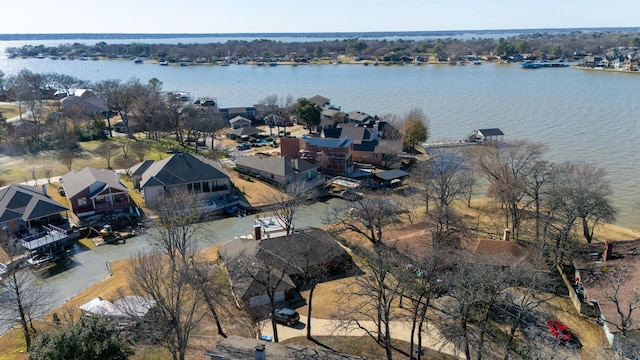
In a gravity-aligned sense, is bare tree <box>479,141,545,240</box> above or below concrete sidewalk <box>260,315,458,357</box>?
above

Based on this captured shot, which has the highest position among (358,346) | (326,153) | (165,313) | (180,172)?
(326,153)

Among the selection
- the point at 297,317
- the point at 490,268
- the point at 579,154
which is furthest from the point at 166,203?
the point at 579,154

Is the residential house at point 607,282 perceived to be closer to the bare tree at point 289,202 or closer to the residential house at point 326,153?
the bare tree at point 289,202

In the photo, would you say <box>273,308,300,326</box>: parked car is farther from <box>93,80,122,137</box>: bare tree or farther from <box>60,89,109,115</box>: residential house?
<box>60,89,109,115</box>: residential house

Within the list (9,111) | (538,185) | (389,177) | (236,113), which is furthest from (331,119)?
(9,111)

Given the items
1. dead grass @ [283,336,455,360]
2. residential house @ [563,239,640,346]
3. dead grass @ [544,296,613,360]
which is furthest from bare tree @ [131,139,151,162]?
residential house @ [563,239,640,346]

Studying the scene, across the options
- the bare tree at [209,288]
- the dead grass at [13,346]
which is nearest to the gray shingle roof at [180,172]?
the bare tree at [209,288]

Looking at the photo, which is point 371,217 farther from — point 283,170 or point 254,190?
point 254,190
